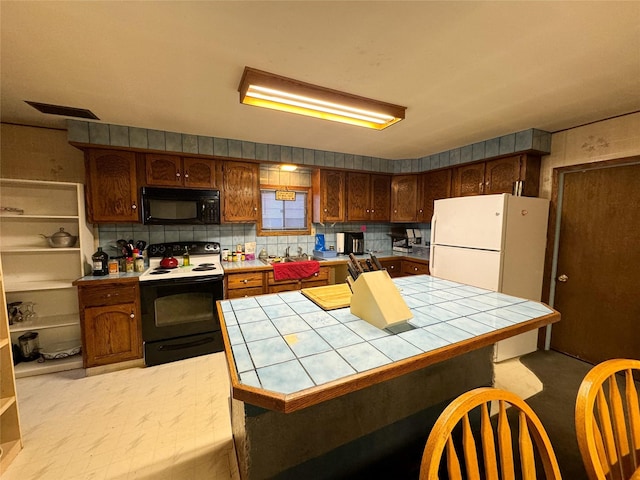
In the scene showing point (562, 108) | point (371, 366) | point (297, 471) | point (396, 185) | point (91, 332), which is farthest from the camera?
point (396, 185)

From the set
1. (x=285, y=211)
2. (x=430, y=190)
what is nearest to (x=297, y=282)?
(x=285, y=211)

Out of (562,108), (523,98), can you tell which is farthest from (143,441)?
(562,108)

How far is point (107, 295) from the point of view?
243 cm

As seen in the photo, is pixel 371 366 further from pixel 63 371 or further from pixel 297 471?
pixel 63 371

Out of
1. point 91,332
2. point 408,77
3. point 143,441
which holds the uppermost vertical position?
point 408,77

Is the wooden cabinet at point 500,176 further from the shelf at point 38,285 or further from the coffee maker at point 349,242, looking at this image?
the shelf at point 38,285

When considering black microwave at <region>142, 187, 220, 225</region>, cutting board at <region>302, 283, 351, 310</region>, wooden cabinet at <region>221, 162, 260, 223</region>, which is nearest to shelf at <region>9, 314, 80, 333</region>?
black microwave at <region>142, 187, 220, 225</region>

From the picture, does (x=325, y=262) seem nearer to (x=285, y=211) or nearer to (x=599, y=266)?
(x=285, y=211)

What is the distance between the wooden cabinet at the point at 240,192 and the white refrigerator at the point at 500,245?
221cm

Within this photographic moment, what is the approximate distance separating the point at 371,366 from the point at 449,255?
95.0 inches

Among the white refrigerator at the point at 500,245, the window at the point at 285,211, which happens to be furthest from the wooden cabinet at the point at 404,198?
the window at the point at 285,211

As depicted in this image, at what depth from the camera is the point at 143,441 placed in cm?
175

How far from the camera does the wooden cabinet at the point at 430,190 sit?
3.59 m

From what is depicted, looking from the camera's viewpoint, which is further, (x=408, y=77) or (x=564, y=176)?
(x=564, y=176)
